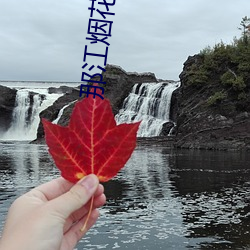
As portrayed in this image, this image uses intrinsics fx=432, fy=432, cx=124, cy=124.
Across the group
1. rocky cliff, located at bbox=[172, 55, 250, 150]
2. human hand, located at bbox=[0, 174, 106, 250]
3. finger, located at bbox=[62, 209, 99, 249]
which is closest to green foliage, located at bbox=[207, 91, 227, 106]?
rocky cliff, located at bbox=[172, 55, 250, 150]

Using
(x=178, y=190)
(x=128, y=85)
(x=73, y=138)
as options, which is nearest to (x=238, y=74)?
(x=128, y=85)

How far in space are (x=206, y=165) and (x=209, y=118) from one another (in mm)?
18043

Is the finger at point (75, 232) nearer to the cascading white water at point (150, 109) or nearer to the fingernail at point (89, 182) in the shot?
the fingernail at point (89, 182)

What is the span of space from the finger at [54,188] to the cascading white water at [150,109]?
48.3 meters

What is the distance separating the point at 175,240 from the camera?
36.4ft

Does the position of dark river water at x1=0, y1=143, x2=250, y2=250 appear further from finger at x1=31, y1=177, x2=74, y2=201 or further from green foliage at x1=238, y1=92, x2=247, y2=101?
green foliage at x1=238, y1=92, x2=247, y2=101

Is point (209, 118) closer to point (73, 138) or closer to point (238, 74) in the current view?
point (238, 74)

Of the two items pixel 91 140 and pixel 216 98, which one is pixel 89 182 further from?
pixel 216 98

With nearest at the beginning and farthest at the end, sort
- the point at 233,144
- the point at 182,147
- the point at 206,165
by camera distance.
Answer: the point at 206,165 → the point at 233,144 → the point at 182,147

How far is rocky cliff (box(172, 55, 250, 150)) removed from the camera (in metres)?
41.5

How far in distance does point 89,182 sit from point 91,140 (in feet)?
0.62

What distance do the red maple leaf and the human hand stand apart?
0.08 m

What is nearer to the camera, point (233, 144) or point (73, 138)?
point (73, 138)

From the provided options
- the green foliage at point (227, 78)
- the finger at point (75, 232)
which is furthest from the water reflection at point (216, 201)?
the green foliage at point (227, 78)
